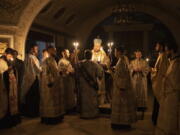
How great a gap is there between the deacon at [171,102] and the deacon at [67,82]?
11.1ft

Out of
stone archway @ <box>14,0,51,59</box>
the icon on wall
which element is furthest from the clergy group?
stone archway @ <box>14,0,51,59</box>

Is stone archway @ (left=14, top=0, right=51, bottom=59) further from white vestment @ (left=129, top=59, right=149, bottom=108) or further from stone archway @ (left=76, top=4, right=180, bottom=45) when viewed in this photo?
stone archway @ (left=76, top=4, right=180, bottom=45)

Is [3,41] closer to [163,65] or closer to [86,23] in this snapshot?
[163,65]

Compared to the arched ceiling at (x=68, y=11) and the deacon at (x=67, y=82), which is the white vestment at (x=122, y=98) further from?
the arched ceiling at (x=68, y=11)

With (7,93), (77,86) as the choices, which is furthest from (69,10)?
(7,93)

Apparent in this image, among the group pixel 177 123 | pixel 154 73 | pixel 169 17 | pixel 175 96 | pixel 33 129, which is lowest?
pixel 33 129

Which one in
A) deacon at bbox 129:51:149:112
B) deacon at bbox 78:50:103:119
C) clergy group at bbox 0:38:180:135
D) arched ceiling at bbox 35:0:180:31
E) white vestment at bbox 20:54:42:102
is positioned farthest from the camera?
arched ceiling at bbox 35:0:180:31

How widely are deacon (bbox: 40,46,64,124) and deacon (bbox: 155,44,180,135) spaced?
2.60 metres

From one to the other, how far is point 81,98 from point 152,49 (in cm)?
909

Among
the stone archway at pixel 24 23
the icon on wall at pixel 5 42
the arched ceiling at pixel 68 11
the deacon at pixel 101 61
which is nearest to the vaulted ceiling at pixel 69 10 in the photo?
the arched ceiling at pixel 68 11

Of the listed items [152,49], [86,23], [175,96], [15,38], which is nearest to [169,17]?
[152,49]

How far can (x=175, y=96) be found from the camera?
382 cm

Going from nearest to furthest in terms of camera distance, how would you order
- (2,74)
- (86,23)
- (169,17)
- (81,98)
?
(2,74) → (81,98) → (169,17) → (86,23)

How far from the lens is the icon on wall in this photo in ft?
22.2
